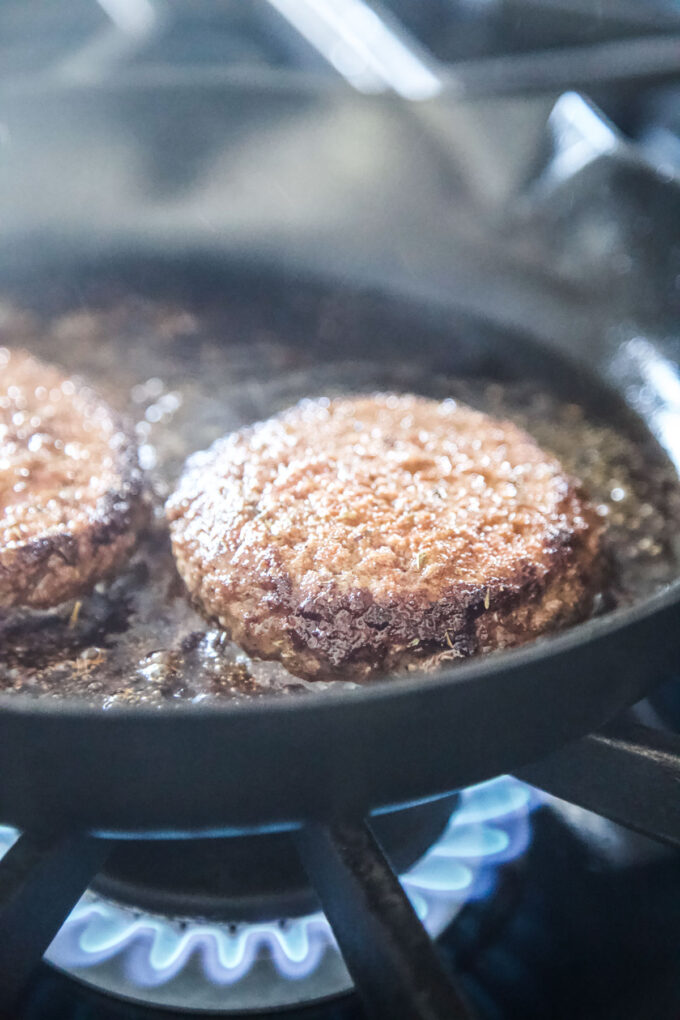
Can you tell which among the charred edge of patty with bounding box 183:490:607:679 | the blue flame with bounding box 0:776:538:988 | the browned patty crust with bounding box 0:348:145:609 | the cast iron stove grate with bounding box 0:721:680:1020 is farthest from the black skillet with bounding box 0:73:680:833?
the browned patty crust with bounding box 0:348:145:609

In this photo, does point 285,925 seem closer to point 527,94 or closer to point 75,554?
point 75,554

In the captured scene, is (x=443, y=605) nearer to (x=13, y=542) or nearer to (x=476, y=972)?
(x=476, y=972)

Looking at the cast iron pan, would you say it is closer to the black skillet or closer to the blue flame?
the black skillet

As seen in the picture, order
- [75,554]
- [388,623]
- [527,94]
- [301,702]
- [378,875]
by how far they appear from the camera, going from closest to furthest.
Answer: [301,702] < [378,875] < [388,623] < [75,554] < [527,94]

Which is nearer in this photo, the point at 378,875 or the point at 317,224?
the point at 378,875

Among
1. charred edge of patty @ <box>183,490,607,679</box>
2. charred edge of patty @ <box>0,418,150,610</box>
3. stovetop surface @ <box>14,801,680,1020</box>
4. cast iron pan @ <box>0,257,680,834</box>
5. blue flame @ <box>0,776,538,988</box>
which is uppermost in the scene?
charred edge of patty @ <box>0,418,150,610</box>

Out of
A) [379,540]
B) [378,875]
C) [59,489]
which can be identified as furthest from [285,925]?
[59,489]

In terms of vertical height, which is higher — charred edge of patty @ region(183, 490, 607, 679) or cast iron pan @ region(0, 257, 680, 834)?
charred edge of patty @ region(183, 490, 607, 679)
